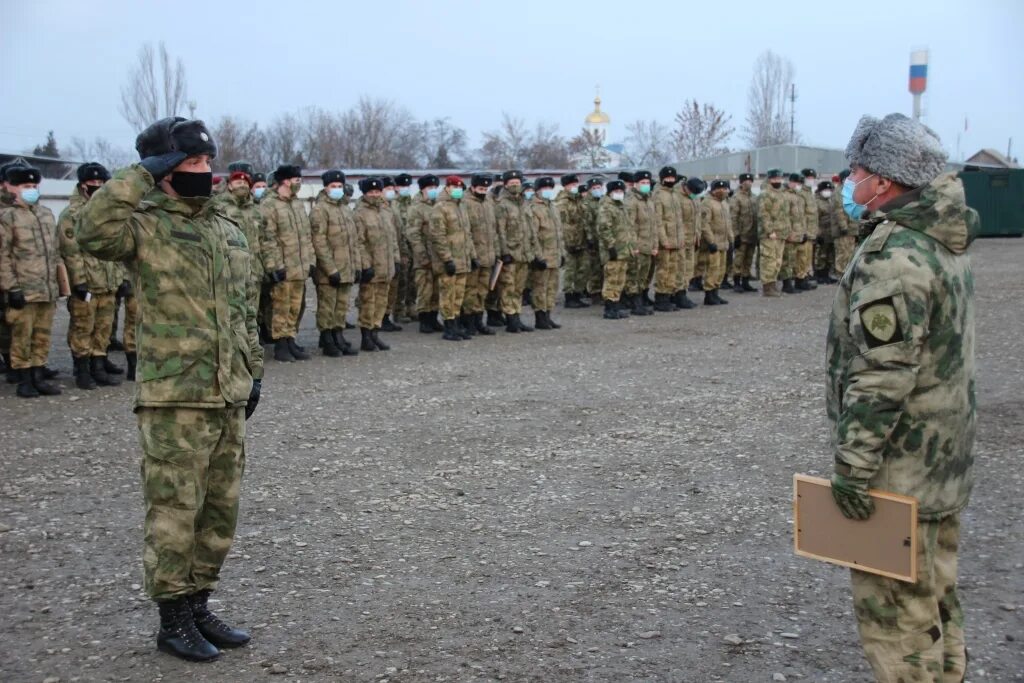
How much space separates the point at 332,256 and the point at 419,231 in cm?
172

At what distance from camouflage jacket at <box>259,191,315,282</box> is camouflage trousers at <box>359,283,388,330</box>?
2.98 feet

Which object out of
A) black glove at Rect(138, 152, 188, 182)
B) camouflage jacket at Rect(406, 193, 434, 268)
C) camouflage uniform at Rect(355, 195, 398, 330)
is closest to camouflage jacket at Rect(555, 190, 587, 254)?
camouflage jacket at Rect(406, 193, 434, 268)

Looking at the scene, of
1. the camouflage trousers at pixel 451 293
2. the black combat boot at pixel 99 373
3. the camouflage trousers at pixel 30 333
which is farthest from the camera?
the camouflage trousers at pixel 451 293

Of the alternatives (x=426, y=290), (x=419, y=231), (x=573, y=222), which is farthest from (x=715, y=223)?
(x=419, y=231)

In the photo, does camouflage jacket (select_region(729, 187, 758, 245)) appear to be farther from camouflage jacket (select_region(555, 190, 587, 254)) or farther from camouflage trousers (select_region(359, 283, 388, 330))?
camouflage trousers (select_region(359, 283, 388, 330))

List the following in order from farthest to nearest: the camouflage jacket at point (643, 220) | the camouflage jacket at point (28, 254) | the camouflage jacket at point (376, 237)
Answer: the camouflage jacket at point (643, 220), the camouflage jacket at point (376, 237), the camouflage jacket at point (28, 254)

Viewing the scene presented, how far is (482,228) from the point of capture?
13461mm

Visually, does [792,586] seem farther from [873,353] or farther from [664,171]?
[664,171]

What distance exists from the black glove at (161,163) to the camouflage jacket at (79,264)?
244 inches

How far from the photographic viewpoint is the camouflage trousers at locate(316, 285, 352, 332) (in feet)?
39.6

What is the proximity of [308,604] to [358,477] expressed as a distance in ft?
6.82

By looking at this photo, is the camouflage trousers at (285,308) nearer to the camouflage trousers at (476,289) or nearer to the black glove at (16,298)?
the camouflage trousers at (476,289)

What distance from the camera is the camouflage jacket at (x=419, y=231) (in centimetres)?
1351

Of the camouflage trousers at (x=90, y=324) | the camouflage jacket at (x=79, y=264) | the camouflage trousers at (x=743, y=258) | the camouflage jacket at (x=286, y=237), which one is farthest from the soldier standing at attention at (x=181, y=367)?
the camouflage trousers at (x=743, y=258)
